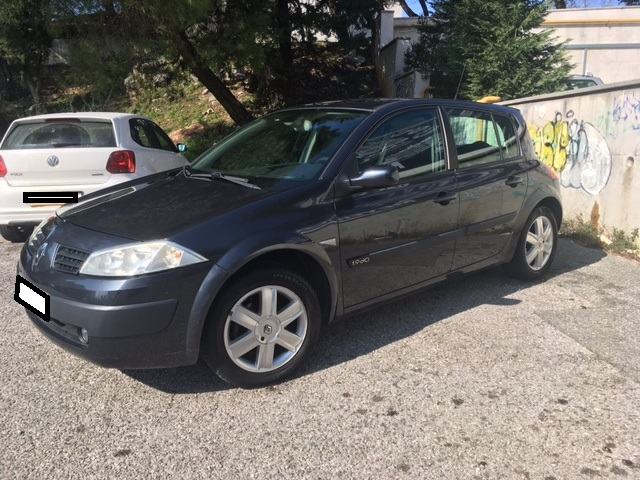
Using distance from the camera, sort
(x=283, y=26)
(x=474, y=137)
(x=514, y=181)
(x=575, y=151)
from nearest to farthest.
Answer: (x=474, y=137)
(x=514, y=181)
(x=575, y=151)
(x=283, y=26)

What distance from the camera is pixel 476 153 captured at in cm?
449

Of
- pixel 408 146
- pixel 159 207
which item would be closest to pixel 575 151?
pixel 408 146

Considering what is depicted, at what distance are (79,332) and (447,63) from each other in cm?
1095

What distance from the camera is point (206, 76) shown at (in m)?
12.6

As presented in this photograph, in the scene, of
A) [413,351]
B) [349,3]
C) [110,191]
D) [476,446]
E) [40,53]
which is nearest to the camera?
[476,446]

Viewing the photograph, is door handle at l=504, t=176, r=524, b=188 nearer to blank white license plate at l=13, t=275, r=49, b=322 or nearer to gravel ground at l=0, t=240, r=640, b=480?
gravel ground at l=0, t=240, r=640, b=480

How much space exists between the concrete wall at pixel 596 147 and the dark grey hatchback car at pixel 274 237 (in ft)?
7.90

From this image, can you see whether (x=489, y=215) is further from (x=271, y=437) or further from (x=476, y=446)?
(x=271, y=437)

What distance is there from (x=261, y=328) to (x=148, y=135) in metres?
4.56

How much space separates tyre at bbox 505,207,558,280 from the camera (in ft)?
16.3

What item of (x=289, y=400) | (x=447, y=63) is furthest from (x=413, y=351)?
(x=447, y=63)

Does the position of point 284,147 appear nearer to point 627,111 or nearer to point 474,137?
point 474,137

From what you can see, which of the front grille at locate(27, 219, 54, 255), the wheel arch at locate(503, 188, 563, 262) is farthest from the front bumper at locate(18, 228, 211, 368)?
the wheel arch at locate(503, 188, 563, 262)

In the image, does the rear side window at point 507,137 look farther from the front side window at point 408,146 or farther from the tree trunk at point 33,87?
the tree trunk at point 33,87
